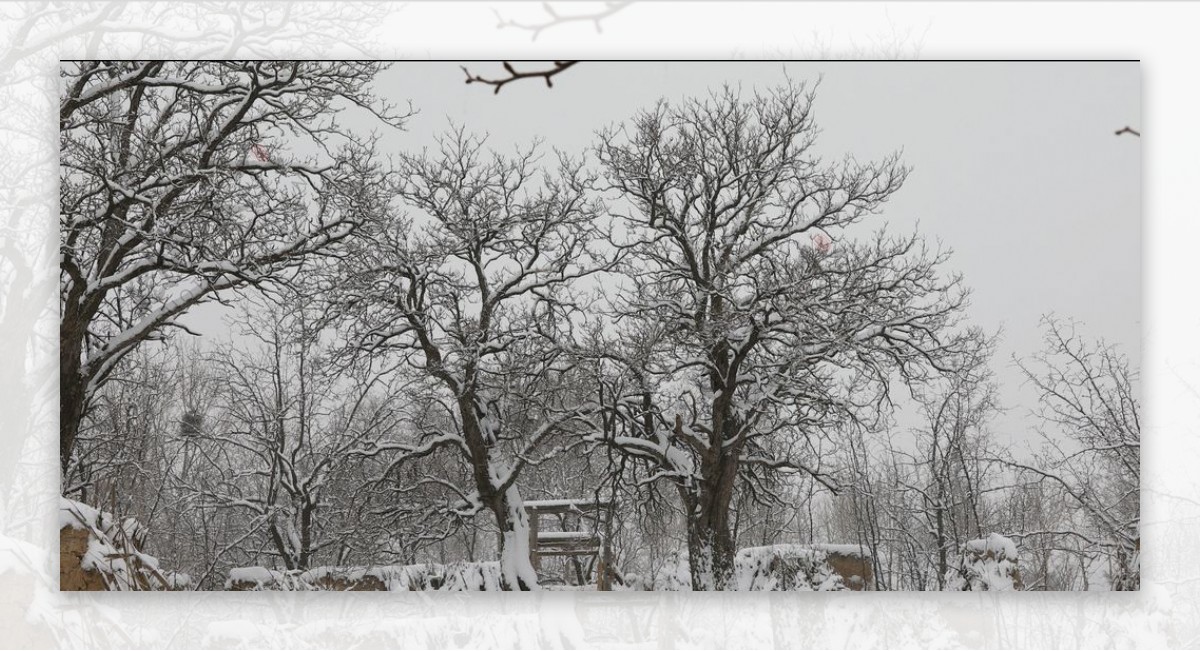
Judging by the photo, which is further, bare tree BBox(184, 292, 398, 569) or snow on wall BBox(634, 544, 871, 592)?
bare tree BBox(184, 292, 398, 569)

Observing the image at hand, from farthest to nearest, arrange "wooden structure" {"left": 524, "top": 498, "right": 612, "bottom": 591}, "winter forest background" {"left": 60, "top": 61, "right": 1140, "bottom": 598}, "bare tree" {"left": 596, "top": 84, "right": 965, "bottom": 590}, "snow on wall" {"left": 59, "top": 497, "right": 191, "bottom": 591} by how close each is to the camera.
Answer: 1. "bare tree" {"left": 596, "top": 84, "right": 965, "bottom": 590}
2. "wooden structure" {"left": 524, "top": 498, "right": 612, "bottom": 591}
3. "winter forest background" {"left": 60, "top": 61, "right": 1140, "bottom": 598}
4. "snow on wall" {"left": 59, "top": 497, "right": 191, "bottom": 591}

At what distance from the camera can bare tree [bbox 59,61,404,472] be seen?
4992 millimetres

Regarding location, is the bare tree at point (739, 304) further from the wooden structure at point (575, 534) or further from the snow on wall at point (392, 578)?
the snow on wall at point (392, 578)

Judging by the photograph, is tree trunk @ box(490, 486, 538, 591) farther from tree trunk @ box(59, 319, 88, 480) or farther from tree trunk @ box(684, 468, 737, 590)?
tree trunk @ box(59, 319, 88, 480)

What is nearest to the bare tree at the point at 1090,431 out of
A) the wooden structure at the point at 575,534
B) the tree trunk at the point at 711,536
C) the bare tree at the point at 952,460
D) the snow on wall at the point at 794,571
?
the bare tree at the point at 952,460

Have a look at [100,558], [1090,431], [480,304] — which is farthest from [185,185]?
[1090,431]

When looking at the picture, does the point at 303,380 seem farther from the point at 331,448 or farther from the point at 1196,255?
the point at 1196,255

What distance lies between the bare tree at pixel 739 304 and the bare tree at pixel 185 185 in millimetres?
1303

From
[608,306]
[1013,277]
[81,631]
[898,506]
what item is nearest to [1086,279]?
[1013,277]

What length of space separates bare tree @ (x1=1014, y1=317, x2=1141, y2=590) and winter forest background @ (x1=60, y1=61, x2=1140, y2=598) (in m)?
0.02

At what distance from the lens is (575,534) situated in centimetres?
519

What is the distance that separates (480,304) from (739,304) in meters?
1.24

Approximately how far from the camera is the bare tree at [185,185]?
4992 mm

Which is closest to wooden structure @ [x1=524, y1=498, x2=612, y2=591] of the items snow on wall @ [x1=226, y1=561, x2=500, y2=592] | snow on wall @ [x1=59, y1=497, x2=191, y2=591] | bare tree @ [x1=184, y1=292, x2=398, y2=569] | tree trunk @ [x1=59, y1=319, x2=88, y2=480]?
snow on wall @ [x1=226, y1=561, x2=500, y2=592]
